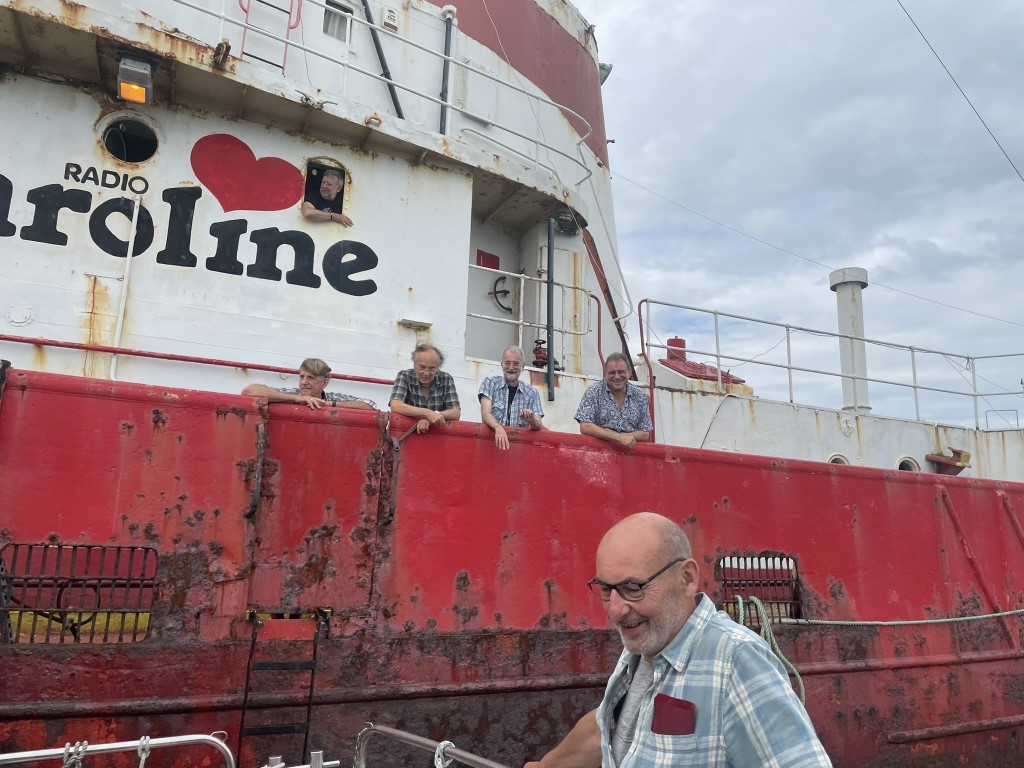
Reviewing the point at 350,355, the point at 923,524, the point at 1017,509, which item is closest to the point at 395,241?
the point at 350,355

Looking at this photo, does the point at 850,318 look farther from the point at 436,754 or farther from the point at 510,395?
the point at 436,754

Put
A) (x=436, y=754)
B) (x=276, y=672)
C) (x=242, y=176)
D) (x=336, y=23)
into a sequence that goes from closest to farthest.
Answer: (x=436, y=754)
(x=276, y=672)
(x=242, y=176)
(x=336, y=23)

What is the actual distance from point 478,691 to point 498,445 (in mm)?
1220

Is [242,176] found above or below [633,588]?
above

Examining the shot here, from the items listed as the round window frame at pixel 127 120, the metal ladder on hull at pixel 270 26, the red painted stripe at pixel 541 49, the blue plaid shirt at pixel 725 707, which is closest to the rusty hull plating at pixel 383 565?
the blue plaid shirt at pixel 725 707

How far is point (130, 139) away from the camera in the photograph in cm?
→ 521

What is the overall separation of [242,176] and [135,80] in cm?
92

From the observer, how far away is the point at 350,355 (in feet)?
18.4

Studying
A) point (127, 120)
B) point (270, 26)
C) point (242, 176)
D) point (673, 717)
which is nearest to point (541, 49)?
point (270, 26)

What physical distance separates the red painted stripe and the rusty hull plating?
5608 millimetres

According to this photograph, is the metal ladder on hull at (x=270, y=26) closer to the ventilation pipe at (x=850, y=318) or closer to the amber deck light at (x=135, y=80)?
the amber deck light at (x=135, y=80)

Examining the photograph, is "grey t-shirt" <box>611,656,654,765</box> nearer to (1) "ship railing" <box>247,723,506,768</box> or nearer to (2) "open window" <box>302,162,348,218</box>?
(1) "ship railing" <box>247,723,506,768</box>

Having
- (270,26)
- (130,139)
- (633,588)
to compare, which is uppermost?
(270,26)

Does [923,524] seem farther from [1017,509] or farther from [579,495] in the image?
[579,495]
